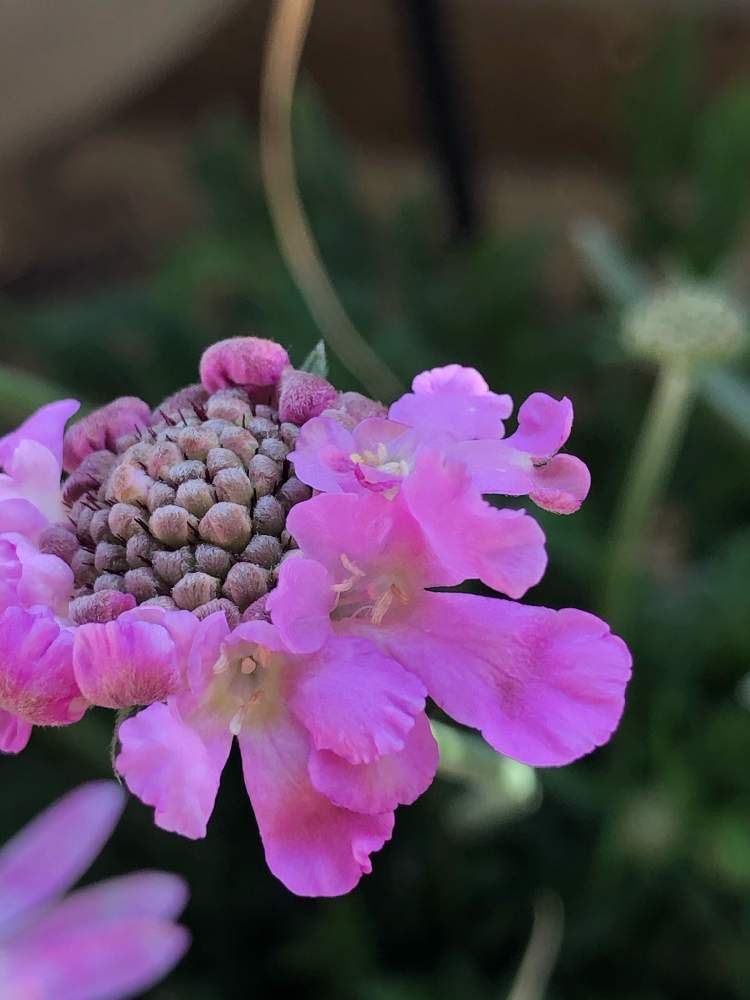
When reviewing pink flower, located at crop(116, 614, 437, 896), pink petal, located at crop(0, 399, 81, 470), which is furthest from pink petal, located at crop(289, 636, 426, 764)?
pink petal, located at crop(0, 399, 81, 470)

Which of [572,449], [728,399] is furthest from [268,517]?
[572,449]

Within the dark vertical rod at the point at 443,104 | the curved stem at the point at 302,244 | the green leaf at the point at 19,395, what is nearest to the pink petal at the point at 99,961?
the green leaf at the point at 19,395

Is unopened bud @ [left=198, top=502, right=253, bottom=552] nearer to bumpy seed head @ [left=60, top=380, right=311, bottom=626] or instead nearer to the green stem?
bumpy seed head @ [left=60, top=380, right=311, bottom=626]

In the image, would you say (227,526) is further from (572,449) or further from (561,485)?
(572,449)

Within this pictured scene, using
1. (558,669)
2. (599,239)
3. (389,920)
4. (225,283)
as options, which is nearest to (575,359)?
(599,239)

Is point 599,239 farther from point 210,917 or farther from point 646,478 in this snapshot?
point 210,917

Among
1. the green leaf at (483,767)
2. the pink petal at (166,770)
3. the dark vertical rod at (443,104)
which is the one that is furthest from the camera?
the dark vertical rod at (443,104)

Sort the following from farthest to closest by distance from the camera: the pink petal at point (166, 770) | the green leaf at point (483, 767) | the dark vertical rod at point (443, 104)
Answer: the dark vertical rod at point (443, 104) → the green leaf at point (483, 767) → the pink petal at point (166, 770)

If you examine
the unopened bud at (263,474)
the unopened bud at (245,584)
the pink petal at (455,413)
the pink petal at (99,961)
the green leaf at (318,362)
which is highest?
the green leaf at (318,362)

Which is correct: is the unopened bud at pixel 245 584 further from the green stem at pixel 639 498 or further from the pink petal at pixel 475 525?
the green stem at pixel 639 498
